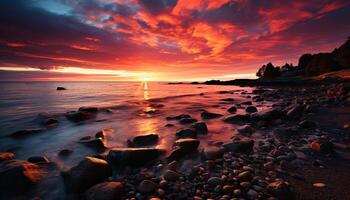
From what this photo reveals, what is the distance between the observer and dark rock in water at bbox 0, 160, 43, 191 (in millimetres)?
3947

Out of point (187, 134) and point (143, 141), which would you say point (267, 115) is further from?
point (143, 141)

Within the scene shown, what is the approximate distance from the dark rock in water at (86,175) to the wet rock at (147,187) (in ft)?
3.57

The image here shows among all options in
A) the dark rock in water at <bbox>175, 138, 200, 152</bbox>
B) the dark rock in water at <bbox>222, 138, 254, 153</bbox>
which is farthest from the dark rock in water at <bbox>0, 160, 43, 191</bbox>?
the dark rock in water at <bbox>222, 138, 254, 153</bbox>

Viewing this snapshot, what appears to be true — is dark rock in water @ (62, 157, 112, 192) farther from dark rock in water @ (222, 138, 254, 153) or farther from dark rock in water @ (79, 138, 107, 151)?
dark rock in water @ (222, 138, 254, 153)

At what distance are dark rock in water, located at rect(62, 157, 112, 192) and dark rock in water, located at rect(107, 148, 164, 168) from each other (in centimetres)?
53

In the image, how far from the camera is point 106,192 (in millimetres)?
3348

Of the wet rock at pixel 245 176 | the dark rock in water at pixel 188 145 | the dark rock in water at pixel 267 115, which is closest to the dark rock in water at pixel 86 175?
the dark rock in water at pixel 188 145

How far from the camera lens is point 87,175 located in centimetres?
391

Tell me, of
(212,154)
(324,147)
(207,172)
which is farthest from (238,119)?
(207,172)

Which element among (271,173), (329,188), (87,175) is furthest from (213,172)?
(87,175)

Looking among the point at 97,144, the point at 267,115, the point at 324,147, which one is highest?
the point at 267,115

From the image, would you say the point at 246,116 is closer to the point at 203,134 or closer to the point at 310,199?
the point at 203,134

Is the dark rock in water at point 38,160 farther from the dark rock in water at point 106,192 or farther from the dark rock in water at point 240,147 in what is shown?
the dark rock in water at point 240,147

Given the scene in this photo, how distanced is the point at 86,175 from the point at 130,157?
45.8 inches
